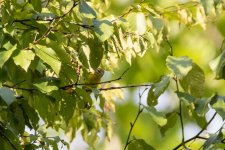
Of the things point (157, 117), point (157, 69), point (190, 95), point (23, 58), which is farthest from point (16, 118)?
point (157, 69)

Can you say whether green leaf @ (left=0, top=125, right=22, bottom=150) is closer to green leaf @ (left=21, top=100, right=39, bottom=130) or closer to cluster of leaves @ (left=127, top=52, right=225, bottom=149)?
green leaf @ (left=21, top=100, right=39, bottom=130)

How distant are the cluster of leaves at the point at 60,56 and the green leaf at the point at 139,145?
11 centimetres

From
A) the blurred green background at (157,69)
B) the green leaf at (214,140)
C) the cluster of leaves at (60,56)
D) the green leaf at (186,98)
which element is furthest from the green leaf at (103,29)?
the blurred green background at (157,69)

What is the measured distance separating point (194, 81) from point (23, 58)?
1.84 ft

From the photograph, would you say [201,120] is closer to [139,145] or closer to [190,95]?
[190,95]

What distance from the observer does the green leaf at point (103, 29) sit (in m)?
1.74

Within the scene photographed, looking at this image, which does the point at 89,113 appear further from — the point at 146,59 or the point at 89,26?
the point at 146,59

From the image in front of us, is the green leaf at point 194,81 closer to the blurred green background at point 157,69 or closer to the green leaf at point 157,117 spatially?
the green leaf at point 157,117

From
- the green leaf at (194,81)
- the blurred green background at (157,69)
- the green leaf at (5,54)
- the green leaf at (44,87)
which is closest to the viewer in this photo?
the green leaf at (5,54)

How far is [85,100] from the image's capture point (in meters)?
2.00

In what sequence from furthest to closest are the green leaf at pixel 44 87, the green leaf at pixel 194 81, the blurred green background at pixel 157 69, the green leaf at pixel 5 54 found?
the blurred green background at pixel 157 69
the green leaf at pixel 194 81
the green leaf at pixel 44 87
the green leaf at pixel 5 54

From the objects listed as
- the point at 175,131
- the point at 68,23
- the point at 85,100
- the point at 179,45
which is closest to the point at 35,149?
the point at 85,100

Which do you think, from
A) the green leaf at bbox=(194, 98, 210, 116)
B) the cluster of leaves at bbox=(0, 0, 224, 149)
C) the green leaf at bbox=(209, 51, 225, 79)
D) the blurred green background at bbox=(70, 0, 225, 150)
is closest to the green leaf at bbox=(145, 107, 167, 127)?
the cluster of leaves at bbox=(0, 0, 224, 149)

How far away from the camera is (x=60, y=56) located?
1816 millimetres
